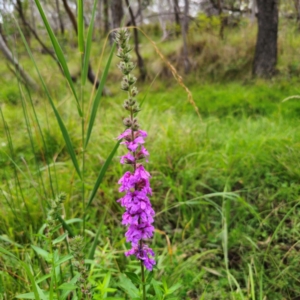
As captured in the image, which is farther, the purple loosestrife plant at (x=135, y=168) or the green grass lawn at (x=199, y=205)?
the green grass lawn at (x=199, y=205)

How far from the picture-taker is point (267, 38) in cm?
603

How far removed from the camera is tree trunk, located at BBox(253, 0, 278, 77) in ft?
19.3

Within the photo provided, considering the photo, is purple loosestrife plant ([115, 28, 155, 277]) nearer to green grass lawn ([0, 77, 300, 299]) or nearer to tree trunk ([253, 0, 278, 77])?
green grass lawn ([0, 77, 300, 299])

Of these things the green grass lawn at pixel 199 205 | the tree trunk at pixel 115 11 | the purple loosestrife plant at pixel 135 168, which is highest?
the tree trunk at pixel 115 11

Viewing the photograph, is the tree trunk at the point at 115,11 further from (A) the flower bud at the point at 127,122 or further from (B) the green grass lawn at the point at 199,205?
(A) the flower bud at the point at 127,122

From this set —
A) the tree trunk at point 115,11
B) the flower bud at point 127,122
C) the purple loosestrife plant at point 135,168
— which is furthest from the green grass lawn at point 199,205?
the tree trunk at point 115,11

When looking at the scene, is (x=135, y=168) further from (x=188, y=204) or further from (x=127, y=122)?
(x=188, y=204)

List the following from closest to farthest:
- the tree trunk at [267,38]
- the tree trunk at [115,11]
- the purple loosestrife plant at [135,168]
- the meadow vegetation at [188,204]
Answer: the purple loosestrife plant at [135,168] → the meadow vegetation at [188,204] → the tree trunk at [267,38] → the tree trunk at [115,11]

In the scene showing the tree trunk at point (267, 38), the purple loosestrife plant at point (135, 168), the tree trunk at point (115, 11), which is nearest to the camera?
the purple loosestrife plant at point (135, 168)

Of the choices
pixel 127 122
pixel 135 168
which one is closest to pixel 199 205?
pixel 135 168

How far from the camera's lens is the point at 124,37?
1.03 metres

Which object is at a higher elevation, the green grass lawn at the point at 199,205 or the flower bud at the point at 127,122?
the flower bud at the point at 127,122

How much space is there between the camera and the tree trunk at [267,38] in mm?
5891

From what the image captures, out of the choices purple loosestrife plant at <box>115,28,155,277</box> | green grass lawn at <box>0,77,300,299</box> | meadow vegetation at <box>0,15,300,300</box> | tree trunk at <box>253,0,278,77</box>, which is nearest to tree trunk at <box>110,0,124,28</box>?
tree trunk at <box>253,0,278,77</box>
